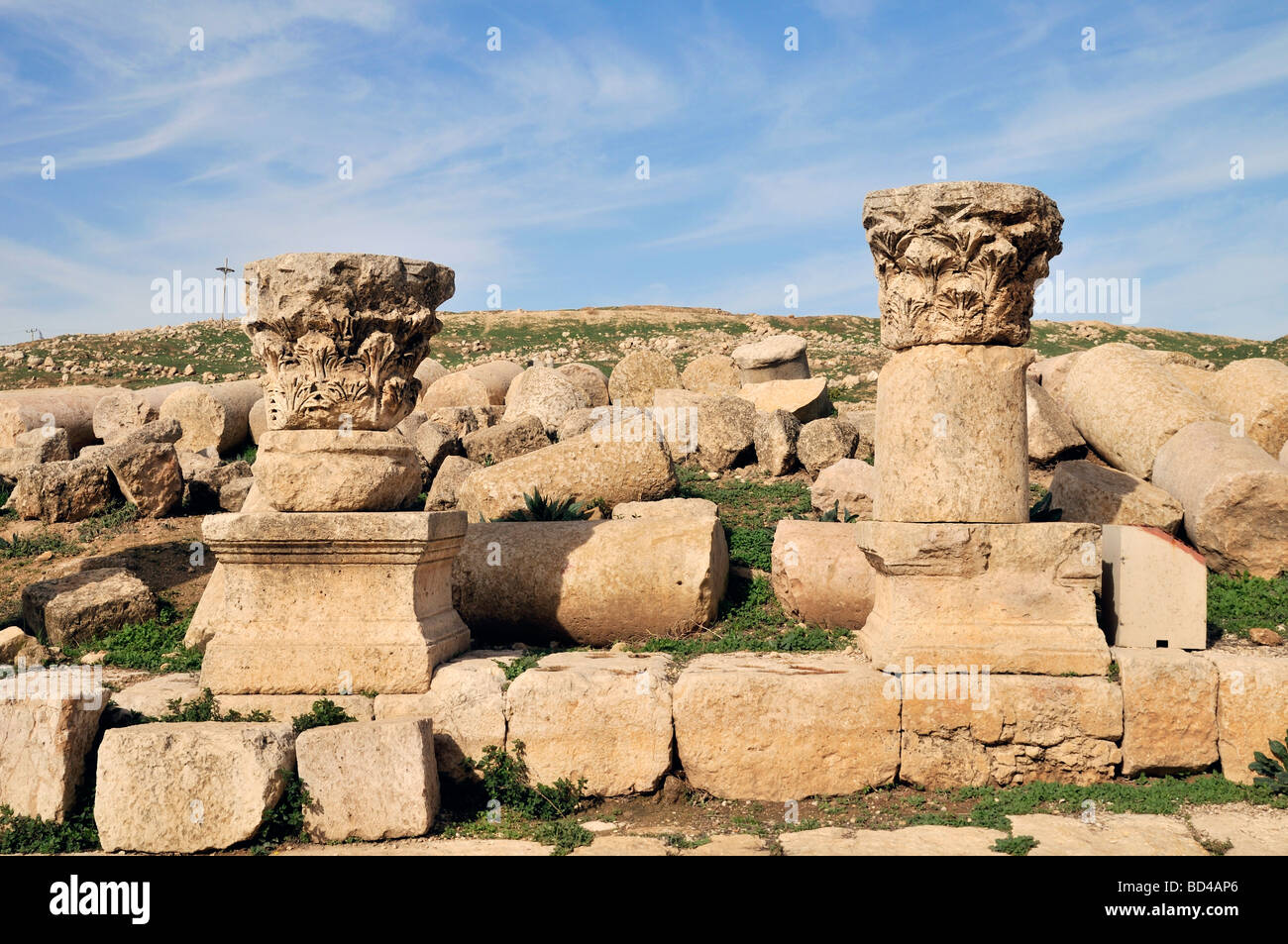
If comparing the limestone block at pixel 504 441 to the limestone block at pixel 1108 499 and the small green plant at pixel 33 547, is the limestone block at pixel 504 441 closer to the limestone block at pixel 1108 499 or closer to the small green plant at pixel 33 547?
Answer: the small green plant at pixel 33 547

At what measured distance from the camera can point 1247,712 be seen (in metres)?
4.78

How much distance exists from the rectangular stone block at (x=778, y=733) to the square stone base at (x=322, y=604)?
1.43 meters

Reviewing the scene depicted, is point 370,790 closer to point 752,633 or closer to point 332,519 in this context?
point 332,519

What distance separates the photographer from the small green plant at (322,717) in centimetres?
475

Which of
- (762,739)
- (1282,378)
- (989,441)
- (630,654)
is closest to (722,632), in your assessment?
(630,654)

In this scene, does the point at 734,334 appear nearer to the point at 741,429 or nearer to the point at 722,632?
the point at 741,429

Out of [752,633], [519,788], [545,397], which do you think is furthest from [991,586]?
[545,397]

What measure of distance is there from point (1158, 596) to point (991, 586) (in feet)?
3.90

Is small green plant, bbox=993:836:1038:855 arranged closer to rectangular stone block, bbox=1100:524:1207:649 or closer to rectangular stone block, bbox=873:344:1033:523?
rectangular stone block, bbox=873:344:1033:523

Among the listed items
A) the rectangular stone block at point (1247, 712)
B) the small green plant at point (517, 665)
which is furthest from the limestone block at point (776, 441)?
the rectangular stone block at point (1247, 712)

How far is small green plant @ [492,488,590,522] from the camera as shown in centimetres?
766

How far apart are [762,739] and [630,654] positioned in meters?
1.05

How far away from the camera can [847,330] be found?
1110 inches
